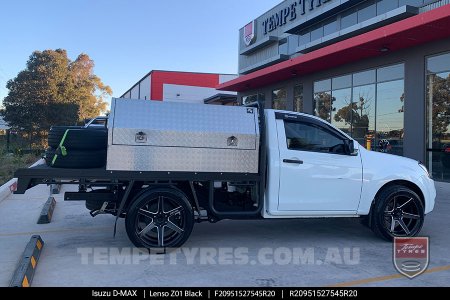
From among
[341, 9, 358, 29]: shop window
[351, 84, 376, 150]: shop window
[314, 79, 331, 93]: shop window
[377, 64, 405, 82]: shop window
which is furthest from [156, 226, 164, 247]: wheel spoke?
[341, 9, 358, 29]: shop window

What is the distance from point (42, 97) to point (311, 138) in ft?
92.7

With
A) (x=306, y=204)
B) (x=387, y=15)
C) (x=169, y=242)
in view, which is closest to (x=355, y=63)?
(x=387, y=15)

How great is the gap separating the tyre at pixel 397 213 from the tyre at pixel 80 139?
407 cm

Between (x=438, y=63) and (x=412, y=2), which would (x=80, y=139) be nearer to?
(x=438, y=63)

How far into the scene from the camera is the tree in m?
29.6

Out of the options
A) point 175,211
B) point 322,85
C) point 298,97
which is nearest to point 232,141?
point 175,211

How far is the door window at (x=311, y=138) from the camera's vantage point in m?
6.06

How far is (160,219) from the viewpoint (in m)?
5.57

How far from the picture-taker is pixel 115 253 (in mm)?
5566

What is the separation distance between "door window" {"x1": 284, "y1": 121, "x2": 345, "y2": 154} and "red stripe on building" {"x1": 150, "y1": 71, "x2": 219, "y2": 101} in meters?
39.8

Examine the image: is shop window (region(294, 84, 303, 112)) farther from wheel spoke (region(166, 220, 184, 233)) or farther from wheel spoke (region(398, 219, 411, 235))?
wheel spoke (region(166, 220, 184, 233))

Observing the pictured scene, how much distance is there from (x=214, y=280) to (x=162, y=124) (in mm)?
2122
